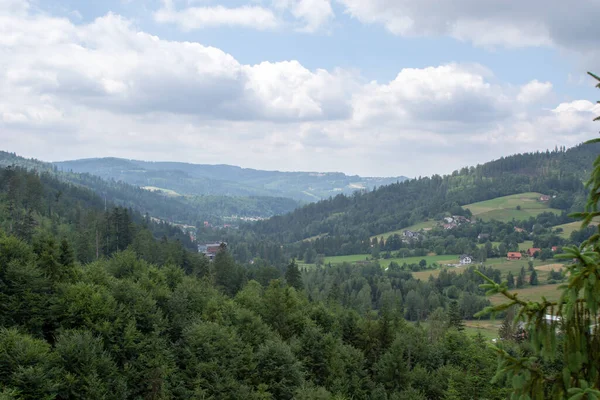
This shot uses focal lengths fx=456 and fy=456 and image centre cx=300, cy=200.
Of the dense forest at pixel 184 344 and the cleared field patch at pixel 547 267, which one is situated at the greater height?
the dense forest at pixel 184 344

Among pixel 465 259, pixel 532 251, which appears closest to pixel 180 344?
pixel 465 259

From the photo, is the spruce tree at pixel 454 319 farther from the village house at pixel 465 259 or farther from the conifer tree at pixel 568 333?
the village house at pixel 465 259

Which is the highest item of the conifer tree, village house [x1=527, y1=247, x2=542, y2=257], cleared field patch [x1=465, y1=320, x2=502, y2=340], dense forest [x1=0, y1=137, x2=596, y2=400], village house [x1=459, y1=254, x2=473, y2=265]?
the conifer tree

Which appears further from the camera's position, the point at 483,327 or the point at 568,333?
the point at 483,327

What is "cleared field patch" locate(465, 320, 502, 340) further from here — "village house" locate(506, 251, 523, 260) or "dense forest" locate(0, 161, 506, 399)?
"village house" locate(506, 251, 523, 260)

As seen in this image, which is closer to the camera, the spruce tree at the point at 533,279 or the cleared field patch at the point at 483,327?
the cleared field patch at the point at 483,327

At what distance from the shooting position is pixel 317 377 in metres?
49.9

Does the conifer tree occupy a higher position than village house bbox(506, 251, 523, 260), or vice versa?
the conifer tree

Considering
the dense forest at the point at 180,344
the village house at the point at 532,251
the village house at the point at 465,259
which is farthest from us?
the village house at the point at 465,259

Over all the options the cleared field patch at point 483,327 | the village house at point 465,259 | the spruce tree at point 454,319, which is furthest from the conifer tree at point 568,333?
the village house at point 465,259

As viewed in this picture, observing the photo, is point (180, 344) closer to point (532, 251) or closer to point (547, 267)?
point (547, 267)

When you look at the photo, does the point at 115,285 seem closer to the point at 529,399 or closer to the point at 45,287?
the point at 45,287

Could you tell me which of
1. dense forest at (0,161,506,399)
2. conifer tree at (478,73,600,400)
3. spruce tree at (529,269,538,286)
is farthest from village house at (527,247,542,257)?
conifer tree at (478,73,600,400)

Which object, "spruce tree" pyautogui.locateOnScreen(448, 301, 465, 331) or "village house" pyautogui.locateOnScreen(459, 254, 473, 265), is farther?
"village house" pyautogui.locateOnScreen(459, 254, 473, 265)
